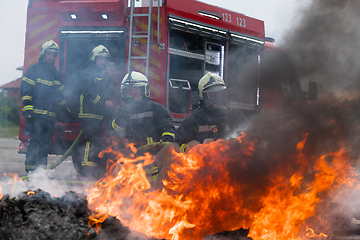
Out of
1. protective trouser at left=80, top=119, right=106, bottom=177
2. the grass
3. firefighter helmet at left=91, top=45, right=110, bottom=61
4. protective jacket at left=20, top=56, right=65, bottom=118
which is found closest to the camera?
protective trouser at left=80, top=119, right=106, bottom=177

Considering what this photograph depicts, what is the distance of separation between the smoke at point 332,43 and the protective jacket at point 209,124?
1.11m

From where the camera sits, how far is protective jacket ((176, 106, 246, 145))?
12.4 ft

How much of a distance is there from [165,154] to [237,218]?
0.95 metres

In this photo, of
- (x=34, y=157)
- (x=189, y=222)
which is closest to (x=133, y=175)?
(x=189, y=222)

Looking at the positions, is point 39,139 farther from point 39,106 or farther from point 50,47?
point 50,47

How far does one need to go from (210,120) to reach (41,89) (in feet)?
8.54

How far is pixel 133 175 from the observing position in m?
2.70

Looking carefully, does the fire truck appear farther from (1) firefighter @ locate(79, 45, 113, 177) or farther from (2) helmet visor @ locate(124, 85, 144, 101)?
(2) helmet visor @ locate(124, 85, 144, 101)

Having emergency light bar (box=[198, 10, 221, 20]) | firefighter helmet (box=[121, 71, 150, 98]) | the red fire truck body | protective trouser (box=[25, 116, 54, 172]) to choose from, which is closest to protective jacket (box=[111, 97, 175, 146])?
firefighter helmet (box=[121, 71, 150, 98])

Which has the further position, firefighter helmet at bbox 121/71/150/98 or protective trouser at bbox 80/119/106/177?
protective trouser at bbox 80/119/106/177

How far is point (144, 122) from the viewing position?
12.1ft

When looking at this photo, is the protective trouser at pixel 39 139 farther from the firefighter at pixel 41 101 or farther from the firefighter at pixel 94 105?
the firefighter at pixel 94 105

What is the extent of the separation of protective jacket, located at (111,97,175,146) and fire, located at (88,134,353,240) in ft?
2.99

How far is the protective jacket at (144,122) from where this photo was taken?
3.68 metres
